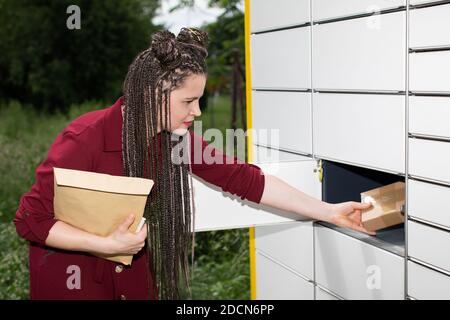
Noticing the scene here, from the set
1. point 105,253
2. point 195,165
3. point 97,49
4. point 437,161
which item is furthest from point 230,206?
point 97,49

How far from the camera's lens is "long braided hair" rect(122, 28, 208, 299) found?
82.1 inches

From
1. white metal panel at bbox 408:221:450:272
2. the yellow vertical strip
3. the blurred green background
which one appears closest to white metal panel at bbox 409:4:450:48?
white metal panel at bbox 408:221:450:272

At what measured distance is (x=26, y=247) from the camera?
211 inches

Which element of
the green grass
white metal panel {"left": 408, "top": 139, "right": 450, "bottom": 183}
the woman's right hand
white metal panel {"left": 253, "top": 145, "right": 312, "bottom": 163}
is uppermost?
white metal panel {"left": 408, "top": 139, "right": 450, "bottom": 183}

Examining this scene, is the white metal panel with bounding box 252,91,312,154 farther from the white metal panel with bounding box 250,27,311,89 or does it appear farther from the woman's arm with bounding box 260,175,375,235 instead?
the woman's arm with bounding box 260,175,375,235

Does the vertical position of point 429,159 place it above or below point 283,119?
below

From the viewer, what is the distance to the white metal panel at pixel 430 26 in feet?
6.51

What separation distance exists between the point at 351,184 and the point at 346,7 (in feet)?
2.92

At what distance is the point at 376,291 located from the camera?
8.26 feet

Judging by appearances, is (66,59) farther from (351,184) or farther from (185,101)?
(185,101)

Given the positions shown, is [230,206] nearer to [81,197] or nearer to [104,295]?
[104,295]

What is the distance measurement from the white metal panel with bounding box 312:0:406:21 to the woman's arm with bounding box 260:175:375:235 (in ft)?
2.49

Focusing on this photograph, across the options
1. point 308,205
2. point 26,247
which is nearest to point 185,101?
point 308,205

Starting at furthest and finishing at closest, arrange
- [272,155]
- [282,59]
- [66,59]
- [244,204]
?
[66,59]
[272,155]
[282,59]
[244,204]
